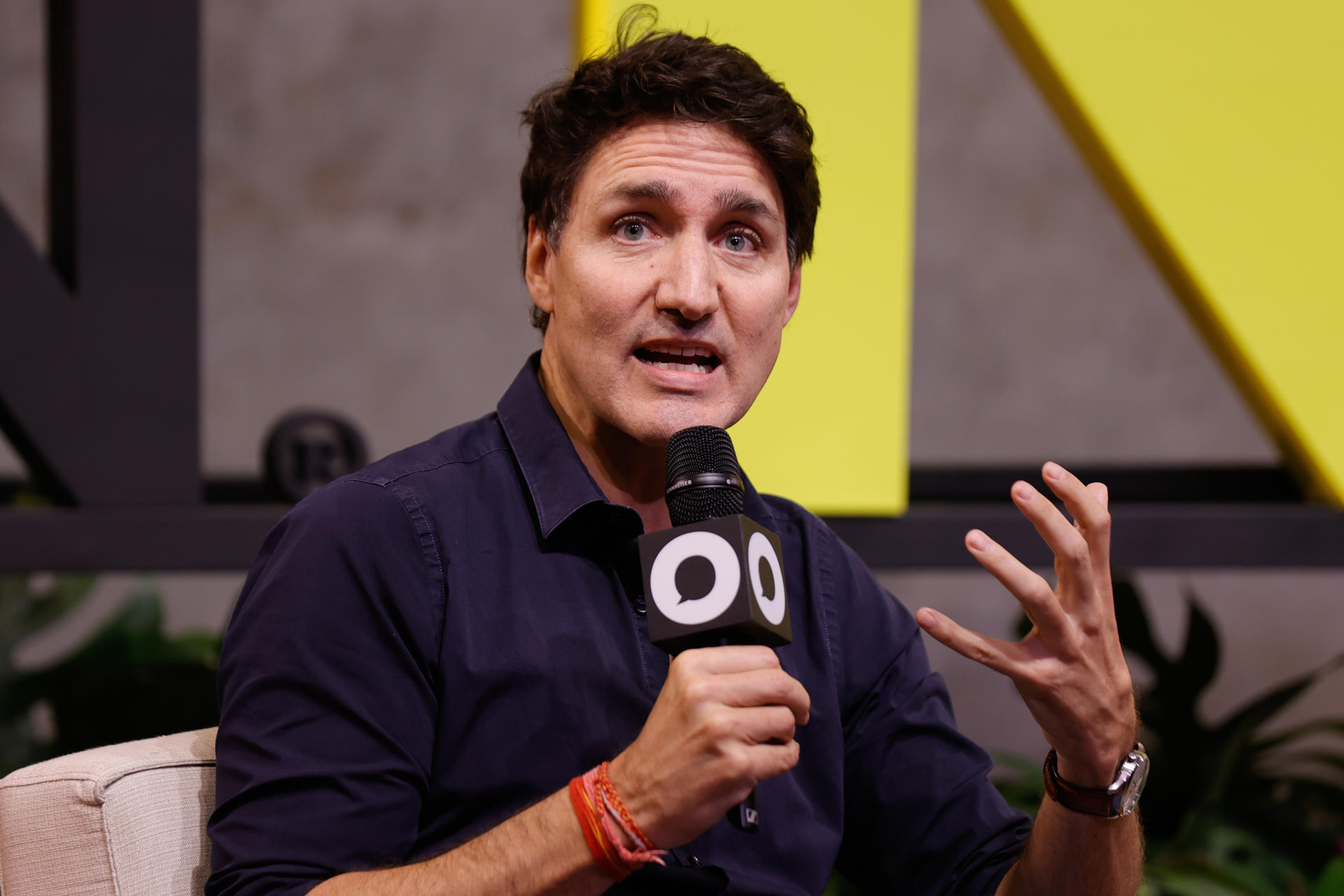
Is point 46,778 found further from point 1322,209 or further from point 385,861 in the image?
point 1322,209

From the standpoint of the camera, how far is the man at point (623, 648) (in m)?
1.07

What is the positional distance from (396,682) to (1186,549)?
1.76 m

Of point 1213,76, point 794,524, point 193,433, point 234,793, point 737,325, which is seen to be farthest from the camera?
point 1213,76

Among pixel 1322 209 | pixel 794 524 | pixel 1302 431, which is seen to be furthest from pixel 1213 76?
pixel 794 524

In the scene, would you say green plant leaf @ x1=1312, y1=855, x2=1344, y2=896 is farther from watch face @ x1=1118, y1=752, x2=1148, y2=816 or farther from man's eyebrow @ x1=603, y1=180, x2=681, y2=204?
man's eyebrow @ x1=603, y1=180, x2=681, y2=204

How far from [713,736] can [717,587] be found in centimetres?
11

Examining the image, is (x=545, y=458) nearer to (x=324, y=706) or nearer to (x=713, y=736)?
(x=324, y=706)

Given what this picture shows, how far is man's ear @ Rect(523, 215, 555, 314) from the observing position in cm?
151

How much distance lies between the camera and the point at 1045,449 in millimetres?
4207

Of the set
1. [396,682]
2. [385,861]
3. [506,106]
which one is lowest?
[385,861]

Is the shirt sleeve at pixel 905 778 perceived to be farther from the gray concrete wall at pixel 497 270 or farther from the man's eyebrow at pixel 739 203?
the gray concrete wall at pixel 497 270

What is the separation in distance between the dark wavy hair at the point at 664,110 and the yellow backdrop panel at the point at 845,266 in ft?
2.31

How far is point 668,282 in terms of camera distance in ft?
4.34


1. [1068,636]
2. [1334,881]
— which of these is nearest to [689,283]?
[1068,636]
